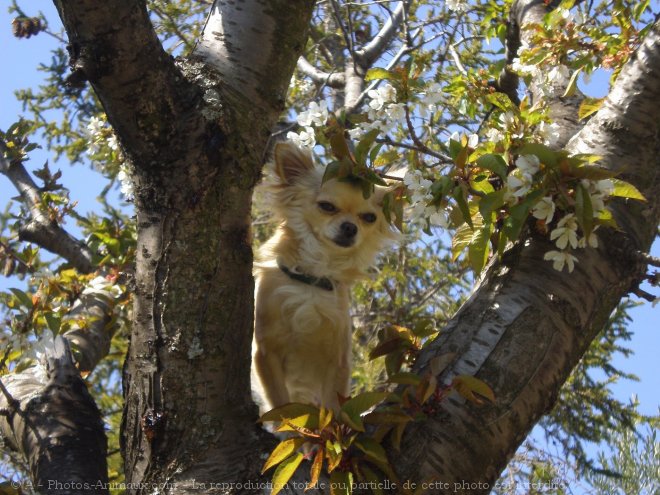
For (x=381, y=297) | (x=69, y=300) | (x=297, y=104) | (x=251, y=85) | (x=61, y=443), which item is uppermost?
(x=297, y=104)

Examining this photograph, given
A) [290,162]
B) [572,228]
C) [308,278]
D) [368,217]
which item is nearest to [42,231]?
[290,162]

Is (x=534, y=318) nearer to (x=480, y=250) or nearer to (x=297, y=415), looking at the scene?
(x=480, y=250)

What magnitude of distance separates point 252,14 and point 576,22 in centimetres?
149

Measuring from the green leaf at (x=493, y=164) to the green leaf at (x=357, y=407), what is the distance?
2.56ft

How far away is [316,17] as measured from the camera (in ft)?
22.3

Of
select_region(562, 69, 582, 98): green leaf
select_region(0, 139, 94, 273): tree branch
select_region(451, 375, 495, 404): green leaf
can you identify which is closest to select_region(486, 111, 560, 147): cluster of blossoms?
select_region(562, 69, 582, 98): green leaf

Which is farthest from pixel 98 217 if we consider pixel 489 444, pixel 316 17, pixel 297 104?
pixel 489 444

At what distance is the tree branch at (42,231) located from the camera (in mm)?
4648

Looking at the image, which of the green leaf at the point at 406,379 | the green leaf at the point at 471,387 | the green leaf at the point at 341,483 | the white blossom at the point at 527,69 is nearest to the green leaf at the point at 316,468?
the green leaf at the point at 341,483

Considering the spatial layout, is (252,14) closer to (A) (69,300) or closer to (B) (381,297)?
(A) (69,300)

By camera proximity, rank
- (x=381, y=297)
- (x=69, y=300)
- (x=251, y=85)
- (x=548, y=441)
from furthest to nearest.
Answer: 1. (x=381, y=297)
2. (x=548, y=441)
3. (x=69, y=300)
4. (x=251, y=85)

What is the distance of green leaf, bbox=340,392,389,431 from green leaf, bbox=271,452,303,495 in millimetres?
175

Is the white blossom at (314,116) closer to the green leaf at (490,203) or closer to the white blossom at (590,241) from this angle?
the green leaf at (490,203)

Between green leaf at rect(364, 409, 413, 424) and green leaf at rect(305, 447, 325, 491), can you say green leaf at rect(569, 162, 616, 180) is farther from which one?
green leaf at rect(305, 447, 325, 491)
